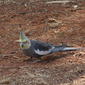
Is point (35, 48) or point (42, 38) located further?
point (42, 38)

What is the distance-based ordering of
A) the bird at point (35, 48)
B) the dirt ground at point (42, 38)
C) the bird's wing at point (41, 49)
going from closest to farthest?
the dirt ground at point (42, 38), the bird at point (35, 48), the bird's wing at point (41, 49)

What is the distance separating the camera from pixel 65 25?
12.3 m

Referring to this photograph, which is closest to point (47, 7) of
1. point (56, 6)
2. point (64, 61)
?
point (56, 6)

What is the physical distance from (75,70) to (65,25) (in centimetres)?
407

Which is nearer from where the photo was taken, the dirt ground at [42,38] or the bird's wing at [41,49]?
the dirt ground at [42,38]

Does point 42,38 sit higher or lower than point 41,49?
lower

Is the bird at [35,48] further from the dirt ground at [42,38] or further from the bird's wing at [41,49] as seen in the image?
the dirt ground at [42,38]

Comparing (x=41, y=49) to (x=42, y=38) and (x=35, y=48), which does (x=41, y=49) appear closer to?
(x=35, y=48)

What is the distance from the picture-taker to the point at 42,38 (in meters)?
11.2

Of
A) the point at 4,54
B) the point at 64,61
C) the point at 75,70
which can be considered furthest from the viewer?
the point at 4,54

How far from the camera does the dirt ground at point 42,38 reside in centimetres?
805

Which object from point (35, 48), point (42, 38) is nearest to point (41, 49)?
point (35, 48)

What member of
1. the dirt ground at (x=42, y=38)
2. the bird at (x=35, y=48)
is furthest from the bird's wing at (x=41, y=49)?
the dirt ground at (x=42, y=38)

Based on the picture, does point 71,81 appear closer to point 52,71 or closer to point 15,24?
point 52,71
